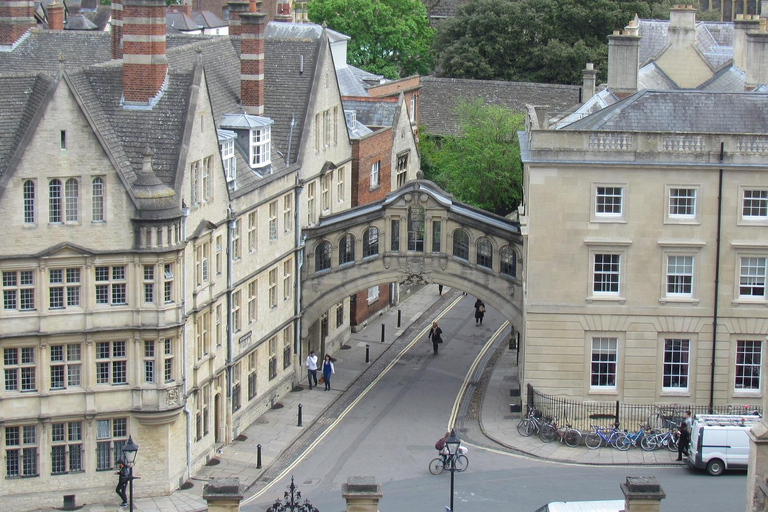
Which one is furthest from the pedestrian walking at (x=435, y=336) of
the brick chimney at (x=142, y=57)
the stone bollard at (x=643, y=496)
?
the stone bollard at (x=643, y=496)

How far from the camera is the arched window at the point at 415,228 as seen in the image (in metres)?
54.2

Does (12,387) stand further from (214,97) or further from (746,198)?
(746,198)

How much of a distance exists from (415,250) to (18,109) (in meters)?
18.0

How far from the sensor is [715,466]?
146ft

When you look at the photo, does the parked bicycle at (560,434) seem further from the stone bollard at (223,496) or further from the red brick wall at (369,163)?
the stone bollard at (223,496)

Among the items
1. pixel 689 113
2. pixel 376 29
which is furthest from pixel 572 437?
pixel 376 29

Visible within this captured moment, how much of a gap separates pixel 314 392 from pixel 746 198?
1757cm

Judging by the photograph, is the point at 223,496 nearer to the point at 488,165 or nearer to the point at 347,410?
the point at 347,410

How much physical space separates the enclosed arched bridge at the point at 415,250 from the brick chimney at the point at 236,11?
9255mm

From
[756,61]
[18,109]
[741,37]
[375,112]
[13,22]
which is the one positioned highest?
[13,22]

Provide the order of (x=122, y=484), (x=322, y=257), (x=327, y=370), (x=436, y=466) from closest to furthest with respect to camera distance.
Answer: (x=122, y=484)
(x=436, y=466)
(x=327, y=370)
(x=322, y=257)

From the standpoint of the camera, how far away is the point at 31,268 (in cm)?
4109

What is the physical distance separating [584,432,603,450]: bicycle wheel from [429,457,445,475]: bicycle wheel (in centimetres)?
519

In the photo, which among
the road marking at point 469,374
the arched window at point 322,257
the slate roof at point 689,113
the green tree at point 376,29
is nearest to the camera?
the slate roof at point 689,113
